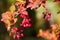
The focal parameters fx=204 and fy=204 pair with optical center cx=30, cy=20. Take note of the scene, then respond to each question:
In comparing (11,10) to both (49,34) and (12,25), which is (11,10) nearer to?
(12,25)

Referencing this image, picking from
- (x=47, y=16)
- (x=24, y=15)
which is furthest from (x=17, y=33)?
(x=47, y=16)

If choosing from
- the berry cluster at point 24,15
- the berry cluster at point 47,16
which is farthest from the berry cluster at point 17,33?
the berry cluster at point 47,16

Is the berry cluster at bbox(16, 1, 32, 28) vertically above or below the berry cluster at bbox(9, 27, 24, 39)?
above

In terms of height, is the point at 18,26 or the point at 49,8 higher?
the point at 49,8

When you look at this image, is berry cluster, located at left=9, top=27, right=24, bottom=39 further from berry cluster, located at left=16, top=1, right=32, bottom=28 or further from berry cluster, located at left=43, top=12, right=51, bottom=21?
berry cluster, located at left=43, top=12, right=51, bottom=21

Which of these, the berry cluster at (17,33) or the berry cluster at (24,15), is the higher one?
the berry cluster at (24,15)

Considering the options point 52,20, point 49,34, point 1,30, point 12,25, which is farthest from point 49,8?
point 1,30

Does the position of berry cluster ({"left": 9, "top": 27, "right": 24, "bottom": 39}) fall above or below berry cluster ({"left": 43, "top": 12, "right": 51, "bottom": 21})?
below

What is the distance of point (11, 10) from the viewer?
1685 millimetres

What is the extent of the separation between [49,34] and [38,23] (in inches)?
5.1

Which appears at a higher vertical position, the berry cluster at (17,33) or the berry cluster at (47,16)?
the berry cluster at (47,16)

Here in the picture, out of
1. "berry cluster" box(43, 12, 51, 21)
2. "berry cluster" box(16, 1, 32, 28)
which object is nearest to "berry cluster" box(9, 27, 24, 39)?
"berry cluster" box(16, 1, 32, 28)

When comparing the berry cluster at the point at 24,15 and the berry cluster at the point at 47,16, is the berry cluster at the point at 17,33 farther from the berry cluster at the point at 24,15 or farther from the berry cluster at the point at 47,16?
the berry cluster at the point at 47,16

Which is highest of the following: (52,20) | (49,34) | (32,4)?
(32,4)
